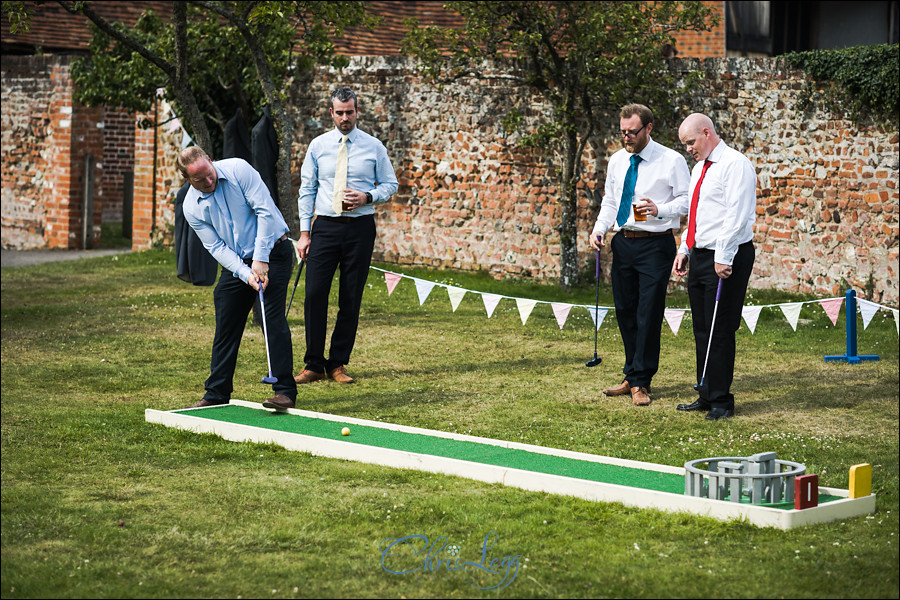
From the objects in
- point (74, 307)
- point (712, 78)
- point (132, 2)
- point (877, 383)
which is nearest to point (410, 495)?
point (877, 383)

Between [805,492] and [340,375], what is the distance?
14.5 feet

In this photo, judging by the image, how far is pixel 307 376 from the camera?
28.7 feet

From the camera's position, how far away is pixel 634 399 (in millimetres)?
8023

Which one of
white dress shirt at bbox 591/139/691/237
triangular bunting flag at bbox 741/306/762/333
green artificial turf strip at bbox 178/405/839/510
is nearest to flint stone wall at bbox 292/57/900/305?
triangular bunting flag at bbox 741/306/762/333

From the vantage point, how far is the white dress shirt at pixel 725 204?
7.39m

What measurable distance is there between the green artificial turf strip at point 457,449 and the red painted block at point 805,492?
5.6 inches

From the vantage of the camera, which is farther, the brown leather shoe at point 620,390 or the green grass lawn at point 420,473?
the brown leather shoe at point 620,390

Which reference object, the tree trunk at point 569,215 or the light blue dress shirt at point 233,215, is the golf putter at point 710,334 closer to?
the light blue dress shirt at point 233,215

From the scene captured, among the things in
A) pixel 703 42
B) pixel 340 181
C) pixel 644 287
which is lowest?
pixel 644 287

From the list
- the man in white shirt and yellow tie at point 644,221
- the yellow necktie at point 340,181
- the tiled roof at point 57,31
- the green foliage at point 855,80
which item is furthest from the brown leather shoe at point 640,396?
the tiled roof at point 57,31

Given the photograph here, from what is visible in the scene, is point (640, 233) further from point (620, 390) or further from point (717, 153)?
point (620, 390)

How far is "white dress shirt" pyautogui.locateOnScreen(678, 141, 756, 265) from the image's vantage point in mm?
7387

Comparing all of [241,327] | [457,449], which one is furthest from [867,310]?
[241,327]

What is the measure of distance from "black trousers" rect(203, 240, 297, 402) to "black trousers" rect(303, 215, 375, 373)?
90 cm
